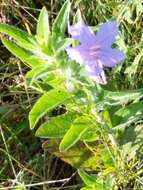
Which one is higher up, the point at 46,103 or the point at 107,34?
the point at 107,34

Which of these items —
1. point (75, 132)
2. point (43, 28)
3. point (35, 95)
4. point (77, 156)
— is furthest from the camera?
point (35, 95)

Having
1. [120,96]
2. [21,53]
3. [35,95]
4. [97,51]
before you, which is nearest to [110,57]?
[97,51]

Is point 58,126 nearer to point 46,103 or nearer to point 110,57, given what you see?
point 46,103

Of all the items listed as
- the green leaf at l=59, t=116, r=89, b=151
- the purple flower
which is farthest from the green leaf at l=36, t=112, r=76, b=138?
the purple flower

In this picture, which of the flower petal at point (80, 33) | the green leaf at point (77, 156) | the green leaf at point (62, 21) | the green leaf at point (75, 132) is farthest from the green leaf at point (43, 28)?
the green leaf at point (77, 156)

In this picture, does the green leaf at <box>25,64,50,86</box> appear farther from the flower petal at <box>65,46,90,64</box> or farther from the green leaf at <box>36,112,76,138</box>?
the green leaf at <box>36,112,76,138</box>

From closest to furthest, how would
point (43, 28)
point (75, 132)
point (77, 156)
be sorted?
1. point (43, 28)
2. point (75, 132)
3. point (77, 156)
